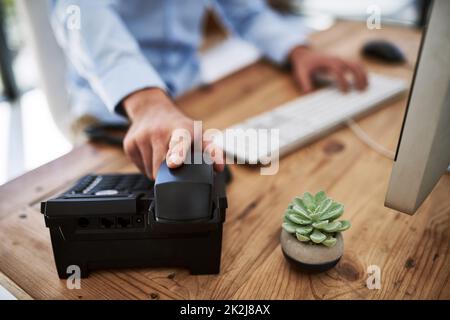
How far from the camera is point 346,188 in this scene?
71 centimetres

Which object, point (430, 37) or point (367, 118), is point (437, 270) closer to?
point (430, 37)

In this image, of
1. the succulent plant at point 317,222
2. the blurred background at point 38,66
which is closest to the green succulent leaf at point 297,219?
the succulent plant at point 317,222

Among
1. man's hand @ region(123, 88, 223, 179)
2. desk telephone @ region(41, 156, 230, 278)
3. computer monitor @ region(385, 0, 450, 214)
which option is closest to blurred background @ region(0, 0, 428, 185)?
man's hand @ region(123, 88, 223, 179)

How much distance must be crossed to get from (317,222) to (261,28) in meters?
0.88

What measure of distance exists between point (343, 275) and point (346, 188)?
21 centimetres

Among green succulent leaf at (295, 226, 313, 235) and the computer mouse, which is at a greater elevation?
the computer mouse

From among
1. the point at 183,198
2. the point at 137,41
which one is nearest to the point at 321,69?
the point at 137,41

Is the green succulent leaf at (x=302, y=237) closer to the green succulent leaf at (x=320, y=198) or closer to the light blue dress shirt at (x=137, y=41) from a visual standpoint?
the green succulent leaf at (x=320, y=198)

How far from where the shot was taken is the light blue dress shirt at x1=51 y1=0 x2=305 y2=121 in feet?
2.50

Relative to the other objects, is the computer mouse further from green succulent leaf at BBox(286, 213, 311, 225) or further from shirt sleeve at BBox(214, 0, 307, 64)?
green succulent leaf at BBox(286, 213, 311, 225)

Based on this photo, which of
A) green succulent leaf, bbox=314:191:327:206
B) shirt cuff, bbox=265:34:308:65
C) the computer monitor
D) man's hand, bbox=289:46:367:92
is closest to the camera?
the computer monitor

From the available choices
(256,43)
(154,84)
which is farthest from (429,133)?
(256,43)

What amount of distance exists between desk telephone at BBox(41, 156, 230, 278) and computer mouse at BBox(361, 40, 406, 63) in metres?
0.89

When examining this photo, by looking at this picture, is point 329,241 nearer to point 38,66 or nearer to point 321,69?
point 321,69
